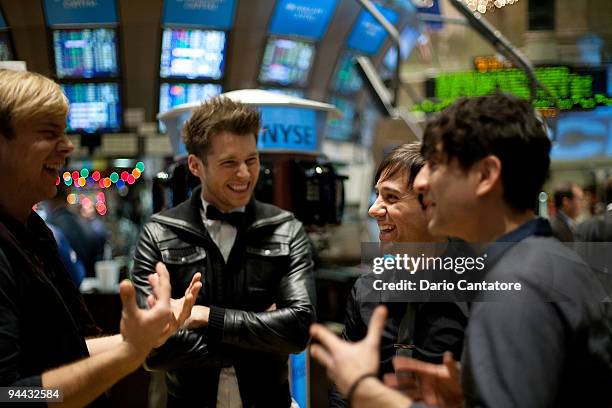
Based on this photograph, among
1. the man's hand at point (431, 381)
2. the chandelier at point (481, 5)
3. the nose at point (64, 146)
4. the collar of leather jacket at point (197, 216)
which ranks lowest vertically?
the man's hand at point (431, 381)

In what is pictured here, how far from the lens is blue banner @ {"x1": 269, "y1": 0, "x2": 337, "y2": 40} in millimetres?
3076

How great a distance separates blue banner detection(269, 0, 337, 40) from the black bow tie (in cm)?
115

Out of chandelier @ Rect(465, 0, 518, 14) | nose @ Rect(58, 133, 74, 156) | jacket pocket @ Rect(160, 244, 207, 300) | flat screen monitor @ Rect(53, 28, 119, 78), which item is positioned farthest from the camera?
chandelier @ Rect(465, 0, 518, 14)

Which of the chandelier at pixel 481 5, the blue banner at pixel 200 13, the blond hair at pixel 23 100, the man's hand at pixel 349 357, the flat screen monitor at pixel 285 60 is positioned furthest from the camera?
the chandelier at pixel 481 5

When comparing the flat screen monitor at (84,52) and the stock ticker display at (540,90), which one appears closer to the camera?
the flat screen monitor at (84,52)

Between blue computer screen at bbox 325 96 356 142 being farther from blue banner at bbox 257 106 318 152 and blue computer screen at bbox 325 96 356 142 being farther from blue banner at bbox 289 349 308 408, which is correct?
blue banner at bbox 289 349 308 408

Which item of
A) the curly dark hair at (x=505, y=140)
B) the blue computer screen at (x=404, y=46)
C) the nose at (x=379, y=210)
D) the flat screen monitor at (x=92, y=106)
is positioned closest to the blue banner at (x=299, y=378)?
the nose at (x=379, y=210)

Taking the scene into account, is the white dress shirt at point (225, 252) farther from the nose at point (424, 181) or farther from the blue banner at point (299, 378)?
the nose at point (424, 181)

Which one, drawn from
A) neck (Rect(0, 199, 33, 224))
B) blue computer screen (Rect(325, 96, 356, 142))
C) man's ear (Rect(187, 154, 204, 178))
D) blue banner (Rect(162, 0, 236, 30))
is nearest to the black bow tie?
man's ear (Rect(187, 154, 204, 178))

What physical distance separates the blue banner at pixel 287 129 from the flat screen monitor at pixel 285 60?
0.53 ft

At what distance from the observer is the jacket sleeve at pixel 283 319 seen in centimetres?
207

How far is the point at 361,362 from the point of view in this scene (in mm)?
1134

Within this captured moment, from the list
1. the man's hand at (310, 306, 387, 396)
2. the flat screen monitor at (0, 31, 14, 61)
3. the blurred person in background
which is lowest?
the blurred person in background

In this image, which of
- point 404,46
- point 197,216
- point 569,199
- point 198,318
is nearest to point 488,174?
point 198,318
